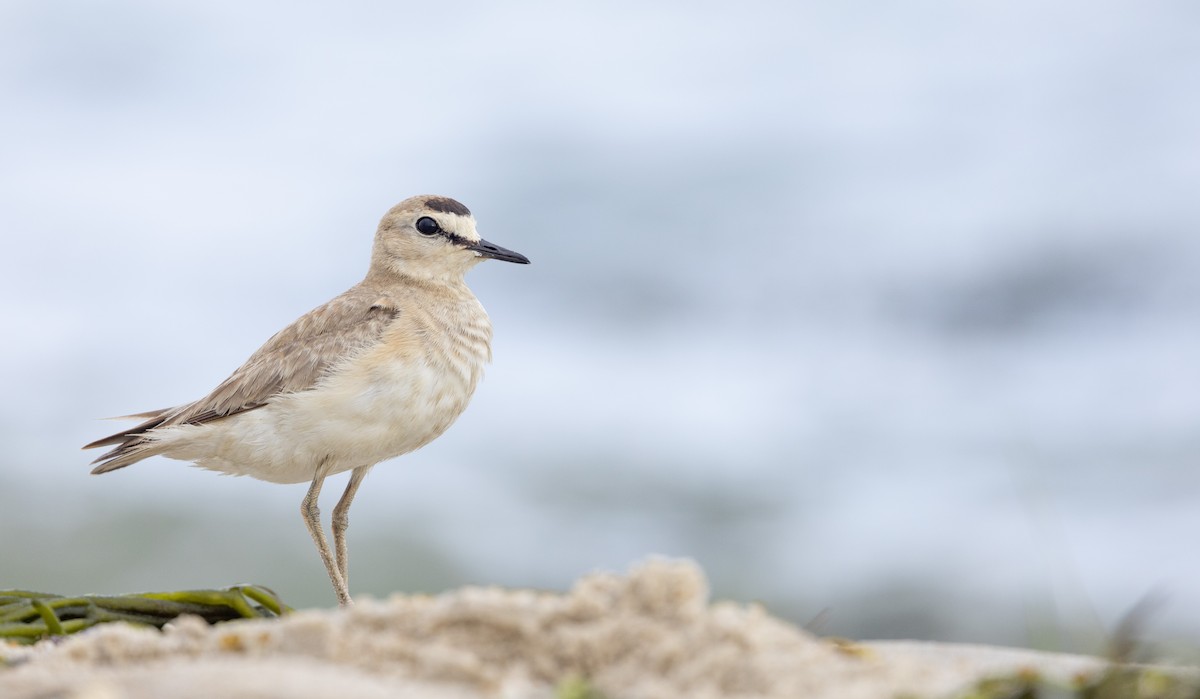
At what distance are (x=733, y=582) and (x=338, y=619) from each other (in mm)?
14243

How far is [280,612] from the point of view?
4672mm

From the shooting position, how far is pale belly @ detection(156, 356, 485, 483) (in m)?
6.45

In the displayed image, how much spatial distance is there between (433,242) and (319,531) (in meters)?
1.84

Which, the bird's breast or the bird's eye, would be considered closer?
the bird's breast

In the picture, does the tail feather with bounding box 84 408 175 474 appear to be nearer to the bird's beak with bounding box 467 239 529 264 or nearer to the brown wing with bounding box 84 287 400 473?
the brown wing with bounding box 84 287 400 473

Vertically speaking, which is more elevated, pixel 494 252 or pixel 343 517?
pixel 494 252

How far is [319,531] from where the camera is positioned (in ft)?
23.3

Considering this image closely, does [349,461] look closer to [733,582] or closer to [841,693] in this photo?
[841,693]

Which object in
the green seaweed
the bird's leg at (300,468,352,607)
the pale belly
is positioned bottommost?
the green seaweed

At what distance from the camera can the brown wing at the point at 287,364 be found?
6727 millimetres

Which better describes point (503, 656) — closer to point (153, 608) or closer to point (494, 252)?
point (153, 608)

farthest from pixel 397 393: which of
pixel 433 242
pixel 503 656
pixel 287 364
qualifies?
pixel 503 656

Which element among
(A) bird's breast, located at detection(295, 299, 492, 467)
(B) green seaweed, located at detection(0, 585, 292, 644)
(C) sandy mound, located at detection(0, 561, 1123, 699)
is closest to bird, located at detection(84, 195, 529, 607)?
(A) bird's breast, located at detection(295, 299, 492, 467)

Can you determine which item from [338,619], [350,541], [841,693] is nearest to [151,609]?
[338,619]
